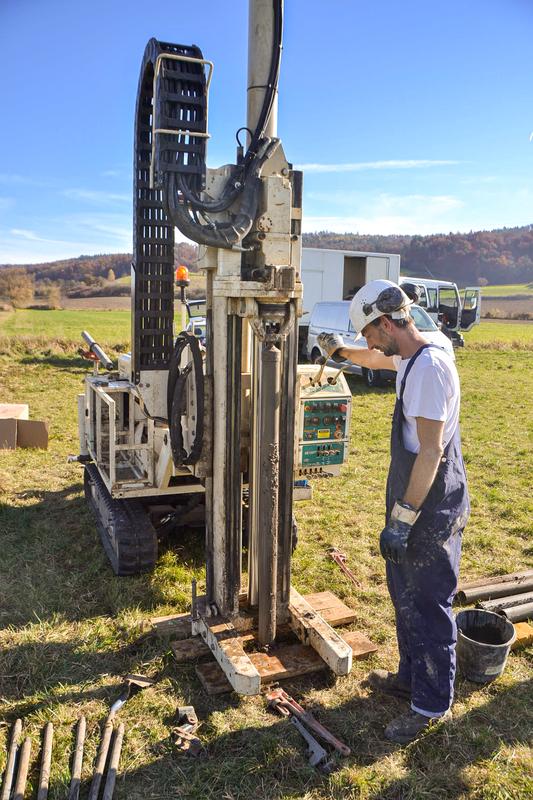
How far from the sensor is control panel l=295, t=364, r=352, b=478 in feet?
16.4

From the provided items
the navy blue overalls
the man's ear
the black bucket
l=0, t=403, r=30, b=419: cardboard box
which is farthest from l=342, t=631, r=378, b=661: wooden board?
l=0, t=403, r=30, b=419: cardboard box

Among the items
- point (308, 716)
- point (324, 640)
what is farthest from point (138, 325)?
point (308, 716)

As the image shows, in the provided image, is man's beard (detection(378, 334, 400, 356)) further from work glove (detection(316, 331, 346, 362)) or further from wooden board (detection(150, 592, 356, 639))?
wooden board (detection(150, 592, 356, 639))

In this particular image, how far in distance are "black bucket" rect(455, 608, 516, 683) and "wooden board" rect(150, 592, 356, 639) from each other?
83 cm

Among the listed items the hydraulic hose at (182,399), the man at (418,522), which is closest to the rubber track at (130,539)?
the hydraulic hose at (182,399)

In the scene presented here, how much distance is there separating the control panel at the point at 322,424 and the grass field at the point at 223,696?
1.05 m

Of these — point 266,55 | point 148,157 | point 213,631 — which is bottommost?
point 213,631

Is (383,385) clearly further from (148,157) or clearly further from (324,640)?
(324,640)

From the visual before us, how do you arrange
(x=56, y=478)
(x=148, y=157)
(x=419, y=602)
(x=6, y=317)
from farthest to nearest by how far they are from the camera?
(x=6, y=317), (x=56, y=478), (x=148, y=157), (x=419, y=602)

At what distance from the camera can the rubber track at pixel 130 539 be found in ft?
17.0

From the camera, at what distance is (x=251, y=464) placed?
4.17 metres

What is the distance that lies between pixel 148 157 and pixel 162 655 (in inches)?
148

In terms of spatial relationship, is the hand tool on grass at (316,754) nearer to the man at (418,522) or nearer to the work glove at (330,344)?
the man at (418,522)

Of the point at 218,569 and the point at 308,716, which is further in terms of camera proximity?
the point at 218,569
